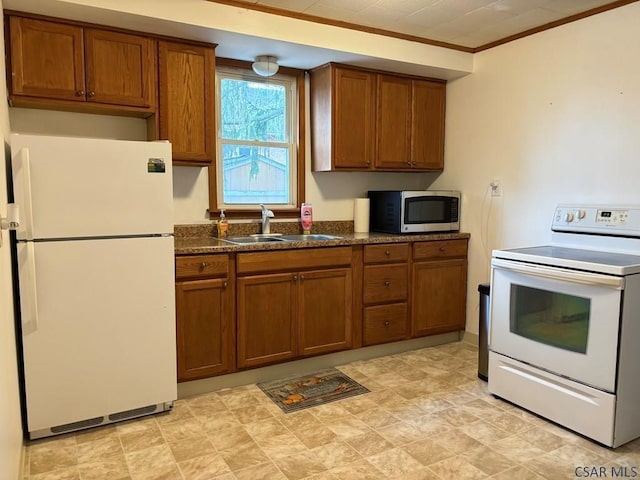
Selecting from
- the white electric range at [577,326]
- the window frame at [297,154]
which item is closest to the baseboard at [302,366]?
the white electric range at [577,326]

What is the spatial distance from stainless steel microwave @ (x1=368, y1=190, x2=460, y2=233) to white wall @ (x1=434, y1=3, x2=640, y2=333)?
16cm

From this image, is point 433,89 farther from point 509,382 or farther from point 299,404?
point 299,404

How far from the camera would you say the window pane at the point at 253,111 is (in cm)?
349

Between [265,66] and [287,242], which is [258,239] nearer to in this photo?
[287,242]

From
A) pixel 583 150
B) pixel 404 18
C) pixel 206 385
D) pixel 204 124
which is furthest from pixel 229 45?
pixel 583 150

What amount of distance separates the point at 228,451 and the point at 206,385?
2.30 ft

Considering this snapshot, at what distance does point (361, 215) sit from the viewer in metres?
3.94

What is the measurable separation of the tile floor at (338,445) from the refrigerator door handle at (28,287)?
65 cm

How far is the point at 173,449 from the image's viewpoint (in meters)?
2.31

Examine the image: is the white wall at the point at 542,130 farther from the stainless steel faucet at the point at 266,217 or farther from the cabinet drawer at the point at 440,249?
the stainless steel faucet at the point at 266,217

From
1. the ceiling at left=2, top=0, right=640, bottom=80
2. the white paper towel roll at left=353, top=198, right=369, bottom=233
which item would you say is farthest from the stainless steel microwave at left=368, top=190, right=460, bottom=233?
the ceiling at left=2, top=0, right=640, bottom=80

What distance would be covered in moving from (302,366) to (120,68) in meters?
2.17

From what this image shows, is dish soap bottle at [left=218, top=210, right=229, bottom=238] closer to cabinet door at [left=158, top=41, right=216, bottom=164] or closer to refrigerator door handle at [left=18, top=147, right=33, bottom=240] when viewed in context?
cabinet door at [left=158, top=41, right=216, bottom=164]

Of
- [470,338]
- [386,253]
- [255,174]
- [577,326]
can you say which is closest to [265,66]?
[255,174]
